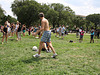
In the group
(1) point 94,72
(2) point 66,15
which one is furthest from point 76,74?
(2) point 66,15

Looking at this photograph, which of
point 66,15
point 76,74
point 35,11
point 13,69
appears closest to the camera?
point 76,74

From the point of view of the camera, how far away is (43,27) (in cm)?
529

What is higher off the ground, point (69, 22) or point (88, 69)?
point (69, 22)

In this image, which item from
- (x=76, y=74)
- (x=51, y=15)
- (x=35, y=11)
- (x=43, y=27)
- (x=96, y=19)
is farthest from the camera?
(x=96, y=19)

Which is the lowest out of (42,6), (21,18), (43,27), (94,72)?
(94,72)

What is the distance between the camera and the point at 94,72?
4.08 metres

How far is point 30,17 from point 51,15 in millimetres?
9794

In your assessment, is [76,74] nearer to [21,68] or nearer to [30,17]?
[21,68]

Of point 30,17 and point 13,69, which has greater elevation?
point 30,17

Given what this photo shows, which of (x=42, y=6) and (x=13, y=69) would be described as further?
(x=42, y=6)

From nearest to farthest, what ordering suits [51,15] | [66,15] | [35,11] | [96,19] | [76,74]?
[76,74]
[35,11]
[51,15]
[66,15]
[96,19]

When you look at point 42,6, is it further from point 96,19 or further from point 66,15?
point 96,19

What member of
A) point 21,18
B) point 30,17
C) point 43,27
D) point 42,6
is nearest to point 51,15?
point 42,6

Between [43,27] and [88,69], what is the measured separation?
250 cm
